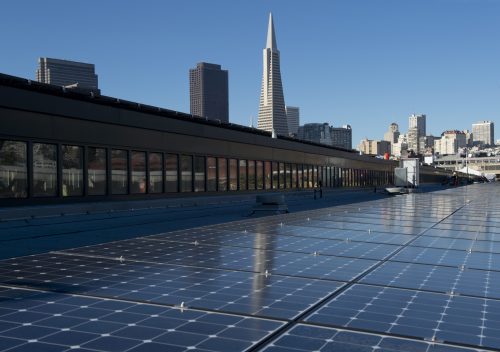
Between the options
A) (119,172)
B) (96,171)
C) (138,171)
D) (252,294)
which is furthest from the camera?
(138,171)

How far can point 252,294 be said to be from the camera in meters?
8.92

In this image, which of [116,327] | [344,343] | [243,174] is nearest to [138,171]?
[243,174]

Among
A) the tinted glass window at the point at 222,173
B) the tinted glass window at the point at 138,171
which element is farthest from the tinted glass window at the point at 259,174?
the tinted glass window at the point at 138,171

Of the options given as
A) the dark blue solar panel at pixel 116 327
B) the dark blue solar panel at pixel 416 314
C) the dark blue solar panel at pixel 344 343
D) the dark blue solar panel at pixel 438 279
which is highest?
the dark blue solar panel at pixel 116 327

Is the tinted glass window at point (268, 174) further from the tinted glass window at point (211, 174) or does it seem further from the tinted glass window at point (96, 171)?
the tinted glass window at point (96, 171)

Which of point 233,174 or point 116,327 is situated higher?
point 233,174

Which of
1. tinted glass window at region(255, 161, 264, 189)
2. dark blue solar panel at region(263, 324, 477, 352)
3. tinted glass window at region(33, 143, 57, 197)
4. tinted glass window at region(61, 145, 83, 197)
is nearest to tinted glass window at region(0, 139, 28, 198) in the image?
tinted glass window at region(33, 143, 57, 197)

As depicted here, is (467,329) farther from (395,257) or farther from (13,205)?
(13,205)

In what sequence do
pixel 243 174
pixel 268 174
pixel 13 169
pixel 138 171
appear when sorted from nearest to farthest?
pixel 13 169
pixel 138 171
pixel 243 174
pixel 268 174

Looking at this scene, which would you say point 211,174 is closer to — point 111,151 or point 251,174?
point 251,174

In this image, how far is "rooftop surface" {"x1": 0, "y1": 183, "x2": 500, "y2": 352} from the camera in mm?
6461

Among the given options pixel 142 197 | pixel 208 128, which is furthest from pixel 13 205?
pixel 208 128

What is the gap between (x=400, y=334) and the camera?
22.0 feet

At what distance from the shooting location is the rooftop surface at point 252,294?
646 centimetres
